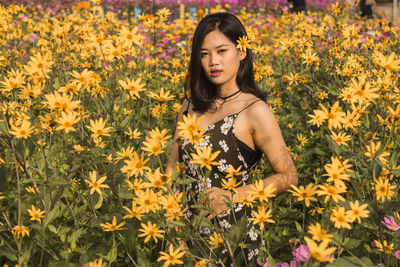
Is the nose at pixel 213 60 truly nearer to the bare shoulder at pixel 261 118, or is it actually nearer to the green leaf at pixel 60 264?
the bare shoulder at pixel 261 118

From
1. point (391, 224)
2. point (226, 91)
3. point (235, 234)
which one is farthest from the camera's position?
point (226, 91)

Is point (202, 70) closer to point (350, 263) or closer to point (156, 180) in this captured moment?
point (156, 180)

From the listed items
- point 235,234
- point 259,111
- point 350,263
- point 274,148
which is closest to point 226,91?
point 259,111

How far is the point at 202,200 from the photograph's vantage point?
4.47 feet

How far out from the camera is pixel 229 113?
7.01 feet

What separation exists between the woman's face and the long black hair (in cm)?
3

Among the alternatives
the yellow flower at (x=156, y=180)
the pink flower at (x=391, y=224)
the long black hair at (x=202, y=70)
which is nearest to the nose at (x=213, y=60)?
the long black hair at (x=202, y=70)

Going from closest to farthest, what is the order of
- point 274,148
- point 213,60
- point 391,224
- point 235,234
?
point 235,234 → point 391,224 → point 274,148 → point 213,60

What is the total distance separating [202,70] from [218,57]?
0.21 meters

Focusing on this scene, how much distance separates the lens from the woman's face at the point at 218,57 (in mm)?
2086

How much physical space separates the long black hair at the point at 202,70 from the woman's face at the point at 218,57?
0.03m

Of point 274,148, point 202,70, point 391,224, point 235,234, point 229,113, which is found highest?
point 202,70

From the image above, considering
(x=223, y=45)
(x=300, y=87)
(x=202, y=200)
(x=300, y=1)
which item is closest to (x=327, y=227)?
(x=202, y=200)

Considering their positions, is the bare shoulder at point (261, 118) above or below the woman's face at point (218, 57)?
below
